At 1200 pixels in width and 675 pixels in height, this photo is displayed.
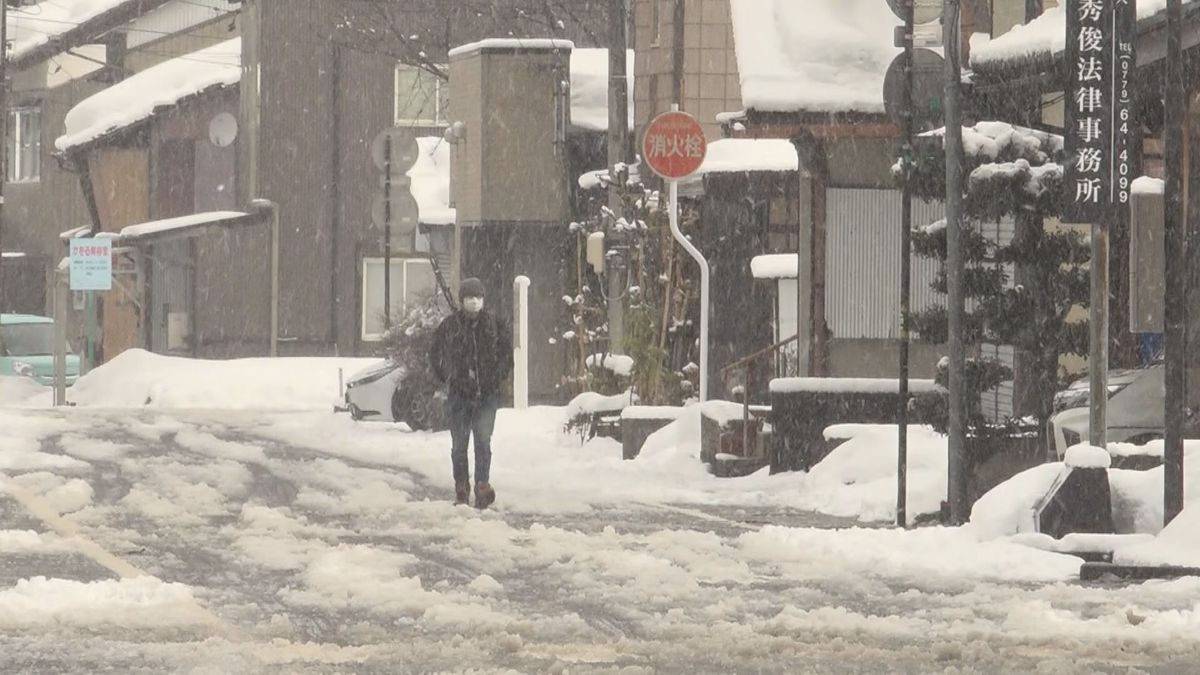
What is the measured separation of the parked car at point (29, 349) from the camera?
42688mm

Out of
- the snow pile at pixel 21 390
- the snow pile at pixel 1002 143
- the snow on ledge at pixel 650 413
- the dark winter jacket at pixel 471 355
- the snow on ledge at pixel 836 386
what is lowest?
the snow pile at pixel 21 390

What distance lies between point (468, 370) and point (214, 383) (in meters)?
21.8

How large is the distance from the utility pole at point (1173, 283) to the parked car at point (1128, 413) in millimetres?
3106

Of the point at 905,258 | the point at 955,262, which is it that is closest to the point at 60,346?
the point at 905,258

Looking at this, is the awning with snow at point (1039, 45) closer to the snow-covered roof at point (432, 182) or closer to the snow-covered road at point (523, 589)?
the snow-covered road at point (523, 589)

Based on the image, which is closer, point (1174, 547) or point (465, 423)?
point (1174, 547)

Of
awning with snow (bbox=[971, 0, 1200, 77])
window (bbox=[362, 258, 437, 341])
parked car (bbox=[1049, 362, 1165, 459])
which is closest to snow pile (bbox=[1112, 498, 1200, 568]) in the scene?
parked car (bbox=[1049, 362, 1165, 459])

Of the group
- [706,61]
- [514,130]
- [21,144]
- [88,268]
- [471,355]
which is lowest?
[471,355]

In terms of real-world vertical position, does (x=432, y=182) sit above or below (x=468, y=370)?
above

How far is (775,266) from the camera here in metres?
26.1

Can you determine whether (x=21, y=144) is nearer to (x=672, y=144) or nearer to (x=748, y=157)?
(x=748, y=157)

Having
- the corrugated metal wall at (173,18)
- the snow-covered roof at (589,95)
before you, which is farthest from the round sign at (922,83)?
the corrugated metal wall at (173,18)

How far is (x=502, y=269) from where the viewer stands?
1428 inches

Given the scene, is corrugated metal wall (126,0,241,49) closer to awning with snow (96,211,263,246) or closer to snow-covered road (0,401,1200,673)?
awning with snow (96,211,263,246)
